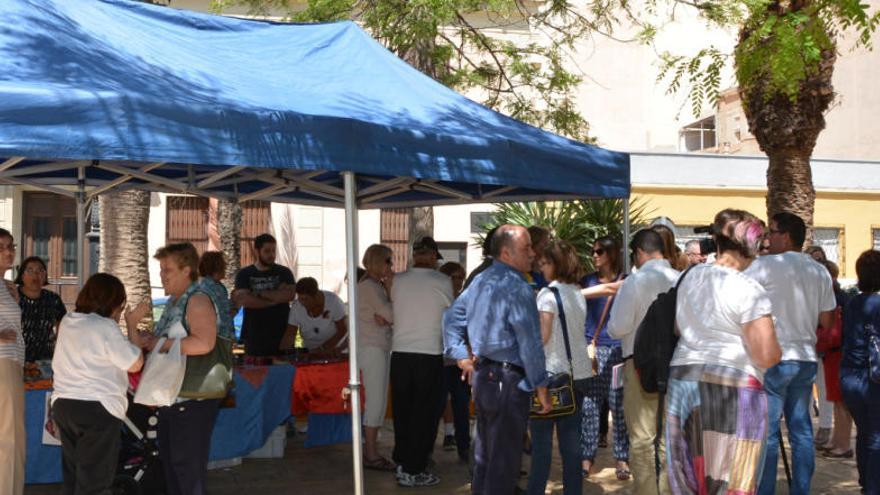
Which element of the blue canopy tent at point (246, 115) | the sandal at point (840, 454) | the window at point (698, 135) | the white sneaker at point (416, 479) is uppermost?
the window at point (698, 135)

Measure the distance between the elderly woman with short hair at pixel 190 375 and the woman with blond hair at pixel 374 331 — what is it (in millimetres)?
2309

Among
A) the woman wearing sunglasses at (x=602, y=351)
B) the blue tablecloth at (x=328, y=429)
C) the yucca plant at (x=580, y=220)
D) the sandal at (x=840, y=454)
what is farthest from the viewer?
the yucca plant at (x=580, y=220)

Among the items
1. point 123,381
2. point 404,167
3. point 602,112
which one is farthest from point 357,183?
point 602,112

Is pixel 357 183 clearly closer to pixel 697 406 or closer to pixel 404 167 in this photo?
pixel 404 167

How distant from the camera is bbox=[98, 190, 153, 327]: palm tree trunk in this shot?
12953mm

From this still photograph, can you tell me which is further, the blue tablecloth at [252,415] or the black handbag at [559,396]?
the blue tablecloth at [252,415]

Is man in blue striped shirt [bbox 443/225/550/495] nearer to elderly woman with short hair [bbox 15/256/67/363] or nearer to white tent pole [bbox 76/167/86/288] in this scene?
elderly woman with short hair [bbox 15/256/67/363]

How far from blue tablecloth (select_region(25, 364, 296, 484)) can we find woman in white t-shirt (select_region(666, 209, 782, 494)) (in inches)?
143

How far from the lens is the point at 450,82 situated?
1421 cm

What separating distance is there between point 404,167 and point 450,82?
8570mm

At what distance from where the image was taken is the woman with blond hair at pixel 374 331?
813 cm

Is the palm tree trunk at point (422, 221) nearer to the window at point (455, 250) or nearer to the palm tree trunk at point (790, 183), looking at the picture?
the palm tree trunk at point (790, 183)

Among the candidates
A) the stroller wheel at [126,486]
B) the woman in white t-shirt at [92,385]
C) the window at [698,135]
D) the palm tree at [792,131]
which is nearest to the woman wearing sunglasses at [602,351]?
the stroller wheel at [126,486]

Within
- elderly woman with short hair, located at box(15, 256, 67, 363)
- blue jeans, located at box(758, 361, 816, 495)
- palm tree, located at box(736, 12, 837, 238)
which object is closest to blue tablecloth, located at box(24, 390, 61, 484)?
elderly woman with short hair, located at box(15, 256, 67, 363)
